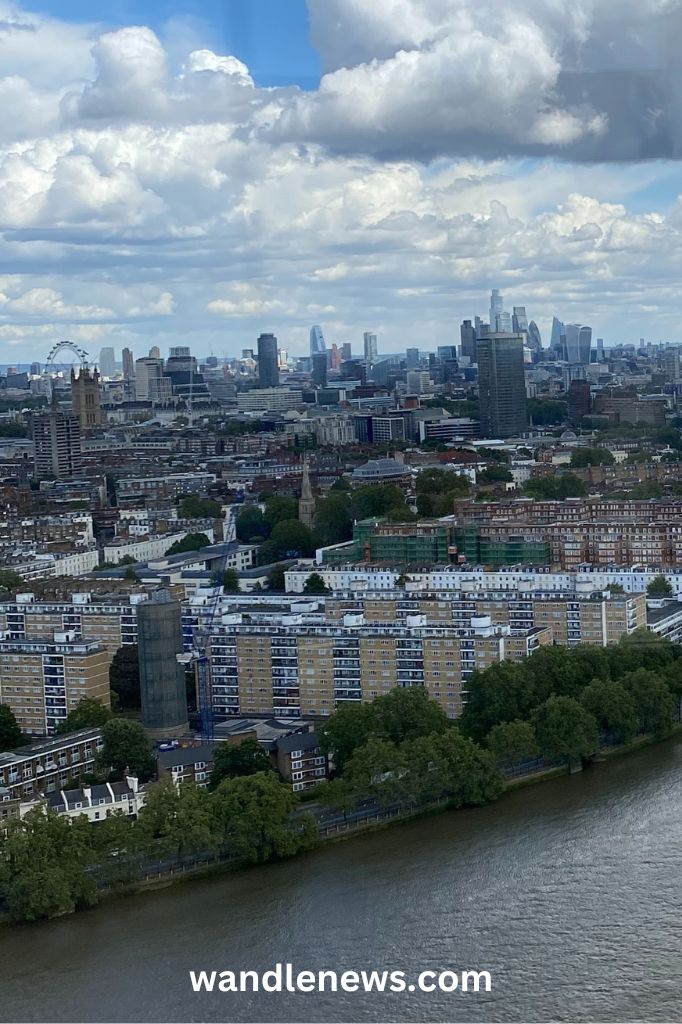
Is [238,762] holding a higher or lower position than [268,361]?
lower

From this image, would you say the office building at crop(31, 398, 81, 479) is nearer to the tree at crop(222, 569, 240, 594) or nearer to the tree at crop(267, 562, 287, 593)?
the tree at crop(267, 562, 287, 593)

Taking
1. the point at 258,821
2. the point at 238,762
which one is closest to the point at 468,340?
the point at 238,762

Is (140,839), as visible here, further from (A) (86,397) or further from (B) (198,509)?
(A) (86,397)

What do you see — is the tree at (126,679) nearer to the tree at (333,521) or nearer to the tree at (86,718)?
the tree at (86,718)

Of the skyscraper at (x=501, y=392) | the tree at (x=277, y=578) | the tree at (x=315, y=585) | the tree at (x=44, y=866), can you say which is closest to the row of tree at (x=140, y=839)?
the tree at (x=44, y=866)

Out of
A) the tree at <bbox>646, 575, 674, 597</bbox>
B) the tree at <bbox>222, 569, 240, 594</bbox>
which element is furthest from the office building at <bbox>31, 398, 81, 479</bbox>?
the tree at <bbox>646, 575, 674, 597</bbox>

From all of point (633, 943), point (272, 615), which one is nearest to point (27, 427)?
point (272, 615)

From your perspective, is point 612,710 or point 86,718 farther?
point 86,718
